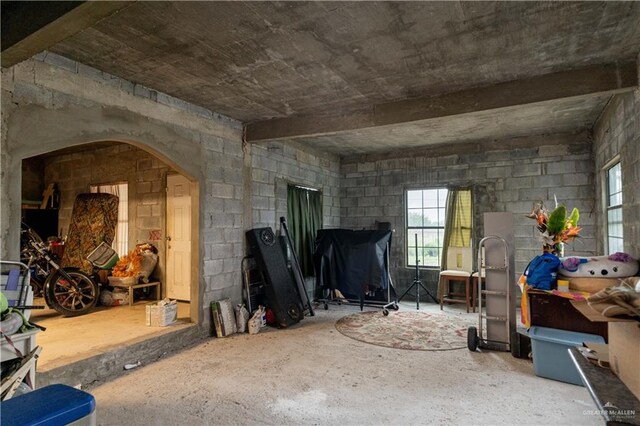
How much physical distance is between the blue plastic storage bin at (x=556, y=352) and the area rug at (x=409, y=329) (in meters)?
0.91

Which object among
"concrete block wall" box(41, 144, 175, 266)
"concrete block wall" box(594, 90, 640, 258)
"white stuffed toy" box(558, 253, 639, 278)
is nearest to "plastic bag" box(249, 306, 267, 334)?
"concrete block wall" box(41, 144, 175, 266)

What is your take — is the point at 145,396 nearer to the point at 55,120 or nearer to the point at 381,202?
the point at 55,120

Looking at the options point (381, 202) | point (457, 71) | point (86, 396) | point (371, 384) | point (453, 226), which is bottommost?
point (371, 384)

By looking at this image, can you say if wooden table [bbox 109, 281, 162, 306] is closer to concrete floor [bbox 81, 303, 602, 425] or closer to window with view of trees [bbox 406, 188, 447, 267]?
concrete floor [bbox 81, 303, 602, 425]

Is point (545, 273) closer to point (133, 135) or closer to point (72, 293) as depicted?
point (133, 135)

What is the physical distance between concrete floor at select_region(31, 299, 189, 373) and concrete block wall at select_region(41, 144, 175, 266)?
3.93ft

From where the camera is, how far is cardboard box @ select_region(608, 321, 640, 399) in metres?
1.22

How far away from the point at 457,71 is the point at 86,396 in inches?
135

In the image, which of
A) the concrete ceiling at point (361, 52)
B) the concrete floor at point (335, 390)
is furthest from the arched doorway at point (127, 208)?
the concrete ceiling at point (361, 52)

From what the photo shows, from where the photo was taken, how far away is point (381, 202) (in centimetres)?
707

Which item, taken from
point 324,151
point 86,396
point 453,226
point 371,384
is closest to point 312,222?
point 324,151

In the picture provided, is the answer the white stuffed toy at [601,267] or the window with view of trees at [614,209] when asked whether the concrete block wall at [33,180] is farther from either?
the window with view of trees at [614,209]

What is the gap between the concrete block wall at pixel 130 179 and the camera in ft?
18.9

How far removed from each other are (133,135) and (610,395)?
3.90 meters
